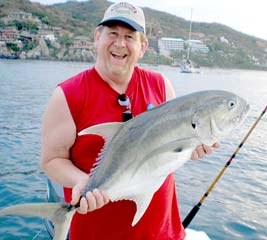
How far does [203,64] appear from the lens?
117 m

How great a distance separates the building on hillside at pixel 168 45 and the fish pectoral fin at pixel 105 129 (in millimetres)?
119569

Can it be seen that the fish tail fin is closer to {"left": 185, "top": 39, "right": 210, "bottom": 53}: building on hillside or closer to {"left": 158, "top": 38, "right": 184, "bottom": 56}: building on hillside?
{"left": 158, "top": 38, "right": 184, "bottom": 56}: building on hillside

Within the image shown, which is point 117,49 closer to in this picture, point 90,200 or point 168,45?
point 90,200

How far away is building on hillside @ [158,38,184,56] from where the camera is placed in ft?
405

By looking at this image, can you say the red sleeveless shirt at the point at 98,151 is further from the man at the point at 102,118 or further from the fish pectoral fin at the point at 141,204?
the fish pectoral fin at the point at 141,204

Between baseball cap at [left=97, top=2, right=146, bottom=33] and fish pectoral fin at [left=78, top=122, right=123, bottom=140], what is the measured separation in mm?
655

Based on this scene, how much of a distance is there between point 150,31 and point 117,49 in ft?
405

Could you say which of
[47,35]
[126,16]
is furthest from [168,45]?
[126,16]

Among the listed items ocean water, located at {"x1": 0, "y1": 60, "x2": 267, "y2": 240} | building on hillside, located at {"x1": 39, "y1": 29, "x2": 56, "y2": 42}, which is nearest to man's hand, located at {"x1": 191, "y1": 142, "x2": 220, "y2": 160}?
ocean water, located at {"x1": 0, "y1": 60, "x2": 267, "y2": 240}

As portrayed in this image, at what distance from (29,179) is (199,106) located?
7119 mm

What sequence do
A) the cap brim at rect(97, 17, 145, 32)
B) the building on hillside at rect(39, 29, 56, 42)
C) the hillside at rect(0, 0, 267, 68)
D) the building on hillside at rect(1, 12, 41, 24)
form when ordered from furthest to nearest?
the building on hillside at rect(1, 12, 41, 24)
the hillside at rect(0, 0, 267, 68)
the building on hillside at rect(39, 29, 56, 42)
the cap brim at rect(97, 17, 145, 32)

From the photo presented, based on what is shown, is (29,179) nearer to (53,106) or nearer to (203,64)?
(53,106)

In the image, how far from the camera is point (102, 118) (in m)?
2.28

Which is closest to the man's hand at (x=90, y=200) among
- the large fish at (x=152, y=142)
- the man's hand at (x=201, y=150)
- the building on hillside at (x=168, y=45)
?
the large fish at (x=152, y=142)
